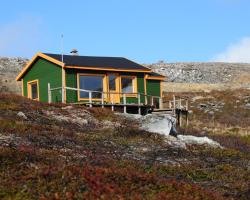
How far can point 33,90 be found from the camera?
3706 centimetres

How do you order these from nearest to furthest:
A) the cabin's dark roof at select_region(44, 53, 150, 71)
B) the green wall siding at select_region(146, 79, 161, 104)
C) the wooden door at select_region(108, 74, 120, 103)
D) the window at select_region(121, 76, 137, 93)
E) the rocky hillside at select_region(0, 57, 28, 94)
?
the cabin's dark roof at select_region(44, 53, 150, 71)
the wooden door at select_region(108, 74, 120, 103)
the window at select_region(121, 76, 137, 93)
the green wall siding at select_region(146, 79, 161, 104)
the rocky hillside at select_region(0, 57, 28, 94)

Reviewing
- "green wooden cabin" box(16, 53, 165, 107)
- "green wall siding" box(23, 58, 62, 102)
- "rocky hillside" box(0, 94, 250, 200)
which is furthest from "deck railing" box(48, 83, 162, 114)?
"rocky hillside" box(0, 94, 250, 200)

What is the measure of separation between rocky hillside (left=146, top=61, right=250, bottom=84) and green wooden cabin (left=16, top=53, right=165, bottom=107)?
48.1 meters

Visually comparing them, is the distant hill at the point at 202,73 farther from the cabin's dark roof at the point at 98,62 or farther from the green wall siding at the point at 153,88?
the cabin's dark roof at the point at 98,62

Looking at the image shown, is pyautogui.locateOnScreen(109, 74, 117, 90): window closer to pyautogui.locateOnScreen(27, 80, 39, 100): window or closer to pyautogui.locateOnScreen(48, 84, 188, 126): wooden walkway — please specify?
pyautogui.locateOnScreen(48, 84, 188, 126): wooden walkway

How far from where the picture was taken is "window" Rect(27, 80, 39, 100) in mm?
36438

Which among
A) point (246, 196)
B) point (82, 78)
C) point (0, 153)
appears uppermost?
point (82, 78)

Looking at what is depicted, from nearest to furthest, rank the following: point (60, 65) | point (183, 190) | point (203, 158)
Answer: point (183, 190) < point (203, 158) < point (60, 65)

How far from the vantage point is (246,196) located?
1134 centimetres

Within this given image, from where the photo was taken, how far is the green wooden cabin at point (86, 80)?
3259 cm

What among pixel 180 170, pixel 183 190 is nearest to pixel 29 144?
pixel 180 170

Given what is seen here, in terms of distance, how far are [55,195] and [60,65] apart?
23.9m

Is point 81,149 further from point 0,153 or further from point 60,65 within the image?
point 60,65

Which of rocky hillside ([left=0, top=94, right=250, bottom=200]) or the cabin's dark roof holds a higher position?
the cabin's dark roof
